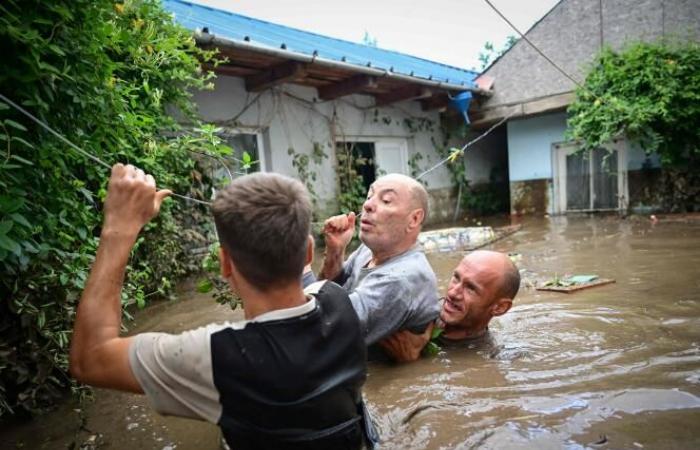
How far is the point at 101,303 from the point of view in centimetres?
129

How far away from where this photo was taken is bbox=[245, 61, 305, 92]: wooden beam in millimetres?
6573

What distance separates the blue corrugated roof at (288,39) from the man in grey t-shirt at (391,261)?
3169 mm

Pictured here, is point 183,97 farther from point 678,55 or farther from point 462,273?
point 678,55

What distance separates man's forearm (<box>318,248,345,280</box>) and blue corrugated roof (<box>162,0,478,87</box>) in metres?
3.15

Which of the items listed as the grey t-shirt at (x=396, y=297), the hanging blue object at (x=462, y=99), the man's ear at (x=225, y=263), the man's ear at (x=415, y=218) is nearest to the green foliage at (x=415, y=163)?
the hanging blue object at (x=462, y=99)

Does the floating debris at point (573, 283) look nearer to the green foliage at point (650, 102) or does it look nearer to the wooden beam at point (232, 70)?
the wooden beam at point (232, 70)

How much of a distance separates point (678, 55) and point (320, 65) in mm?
7236

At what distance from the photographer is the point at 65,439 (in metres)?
2.15

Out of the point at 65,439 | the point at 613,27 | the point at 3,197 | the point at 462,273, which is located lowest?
the point at 65,439

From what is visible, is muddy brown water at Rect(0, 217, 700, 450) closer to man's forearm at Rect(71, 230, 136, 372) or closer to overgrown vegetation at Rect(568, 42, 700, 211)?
man's forearm at Rect(71, 230, 136, 372)

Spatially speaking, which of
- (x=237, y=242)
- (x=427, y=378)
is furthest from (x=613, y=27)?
(x=237, y=242)

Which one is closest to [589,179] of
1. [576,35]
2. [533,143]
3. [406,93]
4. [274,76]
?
[533,143]

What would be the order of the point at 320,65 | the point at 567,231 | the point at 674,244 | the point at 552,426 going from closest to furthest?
the point at 552,426 → the point at 674,244 → the point at 320,65 → the point at 567,231

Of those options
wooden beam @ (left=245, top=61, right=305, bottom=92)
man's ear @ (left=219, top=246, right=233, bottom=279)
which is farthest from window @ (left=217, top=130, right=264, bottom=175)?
man's ear @ (left=219, top=246, right=233, bottom=279)
